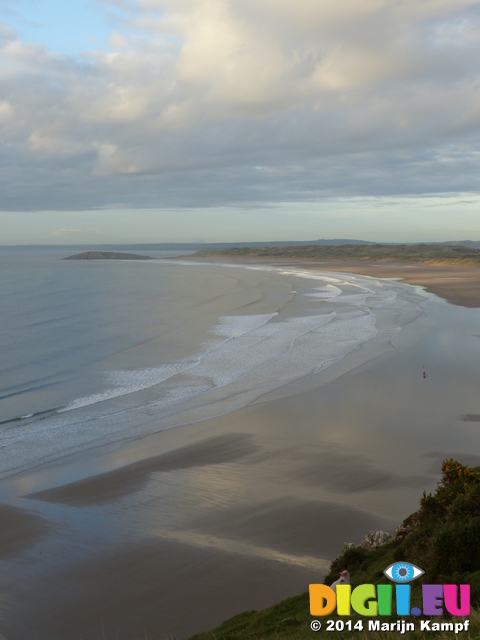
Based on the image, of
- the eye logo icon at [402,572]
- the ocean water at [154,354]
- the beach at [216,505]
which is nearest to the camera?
the eye logo icon at [402,572]

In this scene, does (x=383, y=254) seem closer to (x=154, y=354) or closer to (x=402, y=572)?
(x=154, y=354)

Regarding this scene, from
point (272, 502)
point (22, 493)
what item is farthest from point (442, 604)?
point (22, 493)

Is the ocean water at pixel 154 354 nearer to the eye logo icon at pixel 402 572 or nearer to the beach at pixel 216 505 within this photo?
the beach at pixel 216 505

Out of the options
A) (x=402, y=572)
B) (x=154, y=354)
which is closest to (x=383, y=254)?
(x=154, y=354)

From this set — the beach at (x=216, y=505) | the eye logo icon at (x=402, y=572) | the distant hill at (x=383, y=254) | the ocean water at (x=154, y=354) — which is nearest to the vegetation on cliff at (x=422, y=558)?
the eye logo icon at (x=402, y=572)

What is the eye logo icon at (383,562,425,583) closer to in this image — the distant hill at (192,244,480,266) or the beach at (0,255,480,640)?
the beach at (0,255,480,640)

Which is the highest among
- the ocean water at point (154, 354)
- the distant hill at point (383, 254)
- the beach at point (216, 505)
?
the distant hill at point (383, 254)
